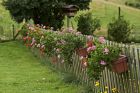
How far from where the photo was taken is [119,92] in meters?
10.2

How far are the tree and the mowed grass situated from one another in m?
7.17

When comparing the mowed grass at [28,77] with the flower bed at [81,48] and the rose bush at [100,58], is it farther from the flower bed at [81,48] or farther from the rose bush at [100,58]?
the rose bush at [100,58]

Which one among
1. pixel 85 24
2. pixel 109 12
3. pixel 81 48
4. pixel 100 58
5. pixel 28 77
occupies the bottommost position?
pixel 109 12

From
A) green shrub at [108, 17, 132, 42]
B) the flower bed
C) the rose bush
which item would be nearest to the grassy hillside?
green shrub at [108, 17, 132, 42]

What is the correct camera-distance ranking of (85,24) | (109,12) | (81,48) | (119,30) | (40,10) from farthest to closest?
(109,12)
(85,24)
(119,30)
(40,10)
(81,48)

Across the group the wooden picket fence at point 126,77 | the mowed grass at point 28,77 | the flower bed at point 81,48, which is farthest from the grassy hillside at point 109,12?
the wooden picket fence at point 126,77

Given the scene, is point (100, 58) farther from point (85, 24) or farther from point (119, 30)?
point (85, 24)

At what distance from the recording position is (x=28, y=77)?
583 inches

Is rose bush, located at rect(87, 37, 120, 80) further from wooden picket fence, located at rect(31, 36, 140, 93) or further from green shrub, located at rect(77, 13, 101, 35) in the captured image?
green shrub, located at rect(77, 13, 101, 35)

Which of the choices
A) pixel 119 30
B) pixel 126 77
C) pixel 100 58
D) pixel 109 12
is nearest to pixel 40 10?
pixel 119 30

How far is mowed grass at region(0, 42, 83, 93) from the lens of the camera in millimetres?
12508

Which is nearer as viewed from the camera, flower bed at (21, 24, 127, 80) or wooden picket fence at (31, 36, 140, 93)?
wooden picket fence at (31, 36, 140, 93)

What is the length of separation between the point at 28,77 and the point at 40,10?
50.0 feet

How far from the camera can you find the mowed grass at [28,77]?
Answer: 12.5 meters
